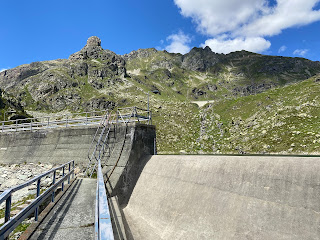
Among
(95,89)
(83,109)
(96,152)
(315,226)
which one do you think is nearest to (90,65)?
(95,89)

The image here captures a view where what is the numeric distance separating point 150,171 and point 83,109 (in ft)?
453

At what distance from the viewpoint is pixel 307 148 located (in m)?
29.7

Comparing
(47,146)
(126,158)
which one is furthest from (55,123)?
(126,158)

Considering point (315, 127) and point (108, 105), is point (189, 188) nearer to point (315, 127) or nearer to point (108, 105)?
point (315, 127)

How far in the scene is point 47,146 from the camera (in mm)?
20703

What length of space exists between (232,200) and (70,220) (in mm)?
A: 5564

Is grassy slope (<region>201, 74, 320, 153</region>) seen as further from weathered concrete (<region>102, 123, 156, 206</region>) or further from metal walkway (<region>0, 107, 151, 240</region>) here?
metal walkway (<region>0, 107, 151, 240</region>)

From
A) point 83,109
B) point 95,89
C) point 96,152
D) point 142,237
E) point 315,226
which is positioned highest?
point 95,89

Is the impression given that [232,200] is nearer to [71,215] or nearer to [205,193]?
[205,193]

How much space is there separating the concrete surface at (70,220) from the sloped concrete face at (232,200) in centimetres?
304

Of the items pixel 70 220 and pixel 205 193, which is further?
pixel 205 193

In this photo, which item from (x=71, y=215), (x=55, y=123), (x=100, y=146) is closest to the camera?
(x=71, y=215)

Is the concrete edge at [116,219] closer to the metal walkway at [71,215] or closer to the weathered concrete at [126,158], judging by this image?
the weathered concrete at [126,158]

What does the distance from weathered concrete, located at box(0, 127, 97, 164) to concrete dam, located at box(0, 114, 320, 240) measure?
5.83 ft
